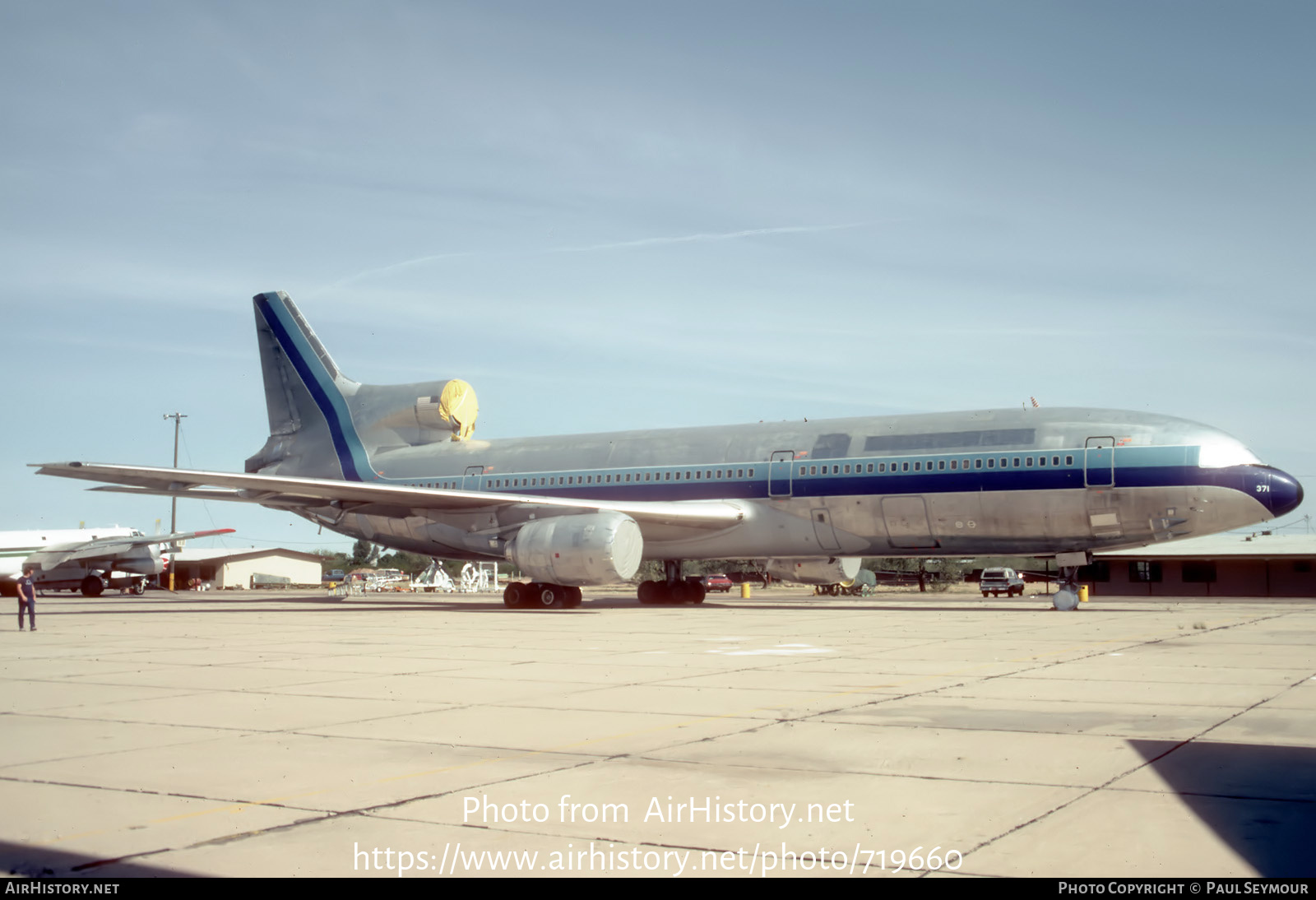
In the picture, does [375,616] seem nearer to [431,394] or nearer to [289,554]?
[431,394]

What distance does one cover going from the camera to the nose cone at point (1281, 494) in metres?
21.0

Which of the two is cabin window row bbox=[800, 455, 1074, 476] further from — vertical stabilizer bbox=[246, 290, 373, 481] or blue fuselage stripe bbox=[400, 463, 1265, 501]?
vertical stabilizer bbox=[246, 290, 373, 481]

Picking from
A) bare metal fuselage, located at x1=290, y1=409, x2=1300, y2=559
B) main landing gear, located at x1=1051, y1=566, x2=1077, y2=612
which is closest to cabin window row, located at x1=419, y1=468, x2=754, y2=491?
bare metal fuselage, located at x1=290, y1=409, x2=1300, y2=559

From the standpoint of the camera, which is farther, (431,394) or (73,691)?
(431,394)

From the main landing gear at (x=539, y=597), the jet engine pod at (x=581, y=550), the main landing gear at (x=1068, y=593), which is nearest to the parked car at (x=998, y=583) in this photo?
the main landing gear at (x=1068, y=593)

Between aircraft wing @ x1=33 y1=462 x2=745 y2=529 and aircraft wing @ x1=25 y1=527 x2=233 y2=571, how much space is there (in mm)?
21835

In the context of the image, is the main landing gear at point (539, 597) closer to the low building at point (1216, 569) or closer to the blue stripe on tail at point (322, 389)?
the blue stripe on tail at point (322, 389)

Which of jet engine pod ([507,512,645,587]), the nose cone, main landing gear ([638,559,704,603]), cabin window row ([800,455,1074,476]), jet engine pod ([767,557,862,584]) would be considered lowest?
main landing gear ([638,559,704,603])

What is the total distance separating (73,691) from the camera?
9.44 m

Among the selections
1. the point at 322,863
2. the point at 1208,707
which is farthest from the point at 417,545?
the point at 322,863

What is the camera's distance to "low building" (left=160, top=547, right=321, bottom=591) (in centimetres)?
7944

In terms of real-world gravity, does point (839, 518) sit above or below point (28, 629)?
above

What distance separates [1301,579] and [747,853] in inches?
2045

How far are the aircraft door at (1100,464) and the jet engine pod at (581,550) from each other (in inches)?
360
